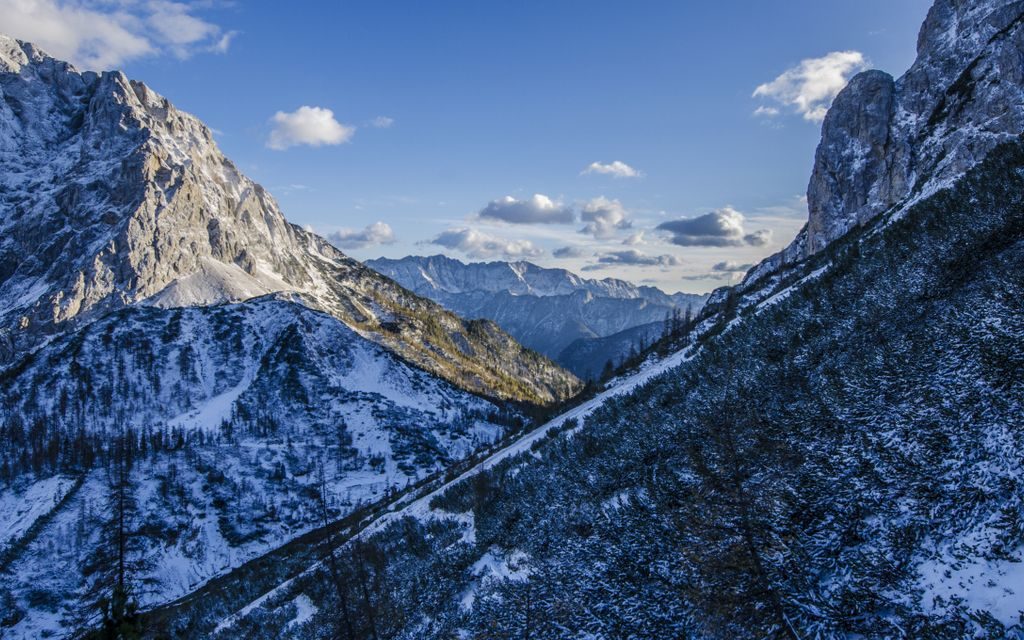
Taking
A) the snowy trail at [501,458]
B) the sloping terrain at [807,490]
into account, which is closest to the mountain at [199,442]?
the snowy trail at [501,458]

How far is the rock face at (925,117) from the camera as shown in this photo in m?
103

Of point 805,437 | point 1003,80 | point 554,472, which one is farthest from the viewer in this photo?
point 1003,80

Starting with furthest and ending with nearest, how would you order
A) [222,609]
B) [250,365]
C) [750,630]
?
1. [250,365]
2. [222,609]
3. [750,630]

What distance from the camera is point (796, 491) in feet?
49.1

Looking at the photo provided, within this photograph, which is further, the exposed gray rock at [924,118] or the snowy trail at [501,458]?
the exposed gray rock at [924,118]

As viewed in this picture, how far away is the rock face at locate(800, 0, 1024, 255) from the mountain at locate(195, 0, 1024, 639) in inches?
3601

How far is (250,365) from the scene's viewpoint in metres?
162

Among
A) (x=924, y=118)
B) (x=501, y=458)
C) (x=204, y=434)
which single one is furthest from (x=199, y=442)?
(x=924, y=118)

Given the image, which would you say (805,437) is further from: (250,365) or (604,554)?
(250,365)

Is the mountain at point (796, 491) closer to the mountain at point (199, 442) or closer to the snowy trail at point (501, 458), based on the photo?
the snowy trail at point (501, 458)

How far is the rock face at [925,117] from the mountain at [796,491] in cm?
9147

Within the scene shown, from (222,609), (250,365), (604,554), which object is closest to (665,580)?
(604,554)

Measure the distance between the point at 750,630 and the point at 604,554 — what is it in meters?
6.43

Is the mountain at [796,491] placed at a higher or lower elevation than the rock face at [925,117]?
lower
